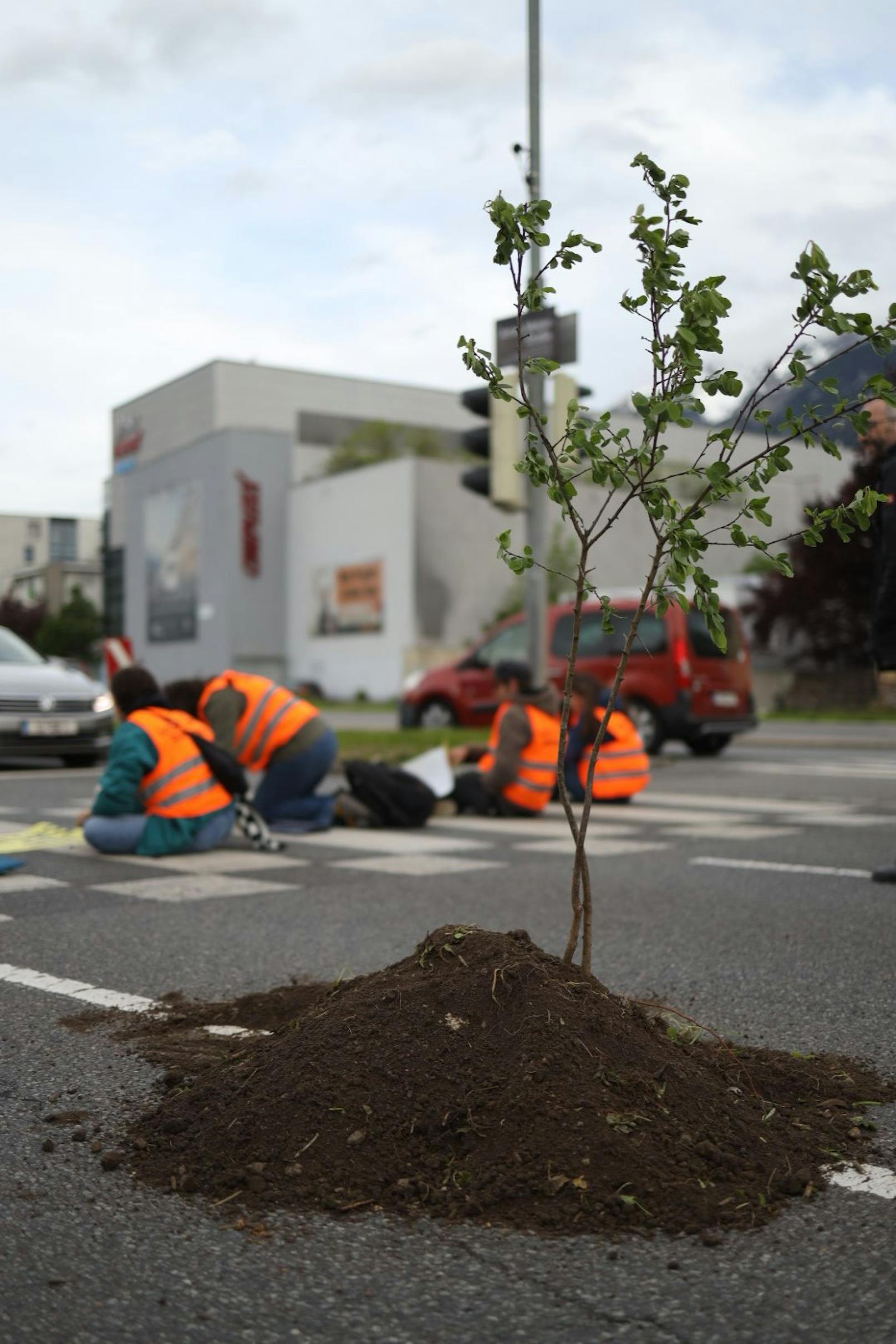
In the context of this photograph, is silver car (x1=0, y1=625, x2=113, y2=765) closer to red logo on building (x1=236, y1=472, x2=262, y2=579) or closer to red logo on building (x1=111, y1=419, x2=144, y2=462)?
red logo on building (x1=236, y1=472, x2=262, y2=579)

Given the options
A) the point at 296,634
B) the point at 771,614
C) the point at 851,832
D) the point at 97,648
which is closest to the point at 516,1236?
the point at 851,832

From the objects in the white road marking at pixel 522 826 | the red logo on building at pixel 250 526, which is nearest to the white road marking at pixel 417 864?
the white road marking at pixel 522 826

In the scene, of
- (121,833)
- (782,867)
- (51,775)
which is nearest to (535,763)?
(782,867)

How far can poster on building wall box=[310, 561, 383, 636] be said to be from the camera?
4509 cm

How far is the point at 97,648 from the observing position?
71.5m

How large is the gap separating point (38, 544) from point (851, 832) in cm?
1133

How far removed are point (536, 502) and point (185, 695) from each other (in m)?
6.36

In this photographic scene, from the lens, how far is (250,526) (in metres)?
51.8

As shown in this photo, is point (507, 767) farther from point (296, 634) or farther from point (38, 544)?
point (296, 634)

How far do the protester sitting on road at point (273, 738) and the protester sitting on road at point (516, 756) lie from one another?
128 cm

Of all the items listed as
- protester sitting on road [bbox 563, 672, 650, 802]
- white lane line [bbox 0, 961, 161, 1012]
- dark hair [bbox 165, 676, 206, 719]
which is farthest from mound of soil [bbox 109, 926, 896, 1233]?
protester sitting on road [bbox 563, 672, 650, 802]

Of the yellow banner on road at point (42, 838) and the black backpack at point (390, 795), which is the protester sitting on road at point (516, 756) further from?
the yellow banner on road at point (42, 838)

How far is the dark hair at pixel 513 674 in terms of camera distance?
981 centimetres

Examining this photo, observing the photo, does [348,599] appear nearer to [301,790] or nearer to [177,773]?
[301,790]
